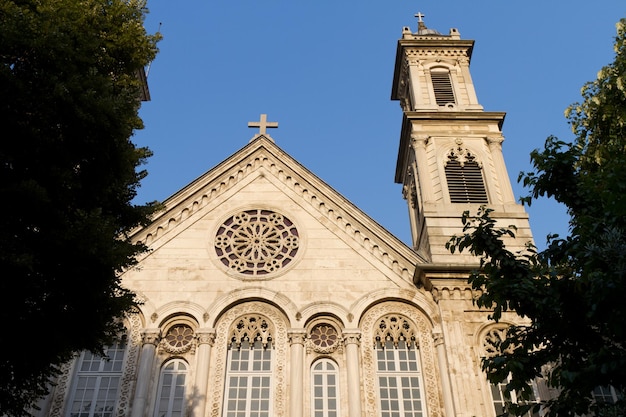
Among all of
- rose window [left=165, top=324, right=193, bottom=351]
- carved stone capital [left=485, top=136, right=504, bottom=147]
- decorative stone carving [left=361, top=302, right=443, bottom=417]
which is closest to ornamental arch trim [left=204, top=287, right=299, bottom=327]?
rose window [left=165, top=324, right=193, bottom=351]

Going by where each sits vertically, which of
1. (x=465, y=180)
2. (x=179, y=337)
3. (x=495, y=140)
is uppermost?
(x=495, y=140)

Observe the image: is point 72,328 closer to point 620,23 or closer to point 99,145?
point 99,145

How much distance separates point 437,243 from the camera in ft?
59.0

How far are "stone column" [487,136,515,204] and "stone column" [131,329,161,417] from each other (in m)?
11.9

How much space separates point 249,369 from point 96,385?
12.8 ft

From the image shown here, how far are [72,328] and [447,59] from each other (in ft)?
67.7

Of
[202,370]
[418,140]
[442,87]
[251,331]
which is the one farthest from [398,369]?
[442,87]

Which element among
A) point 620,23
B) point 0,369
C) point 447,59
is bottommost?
point 0,369

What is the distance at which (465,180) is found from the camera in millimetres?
20234

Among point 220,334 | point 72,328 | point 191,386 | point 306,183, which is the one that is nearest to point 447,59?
point 306,183

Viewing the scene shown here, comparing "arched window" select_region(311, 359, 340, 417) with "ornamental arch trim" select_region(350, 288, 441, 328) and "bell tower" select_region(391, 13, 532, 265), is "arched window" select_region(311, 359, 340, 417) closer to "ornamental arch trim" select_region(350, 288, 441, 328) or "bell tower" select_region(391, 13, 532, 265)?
"ornamental arch trim" select_region(350, 288, 441, 328)

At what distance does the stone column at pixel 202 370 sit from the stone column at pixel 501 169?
418 inches

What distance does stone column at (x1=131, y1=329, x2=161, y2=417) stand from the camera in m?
14.3

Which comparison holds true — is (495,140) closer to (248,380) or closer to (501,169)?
(501,169)
